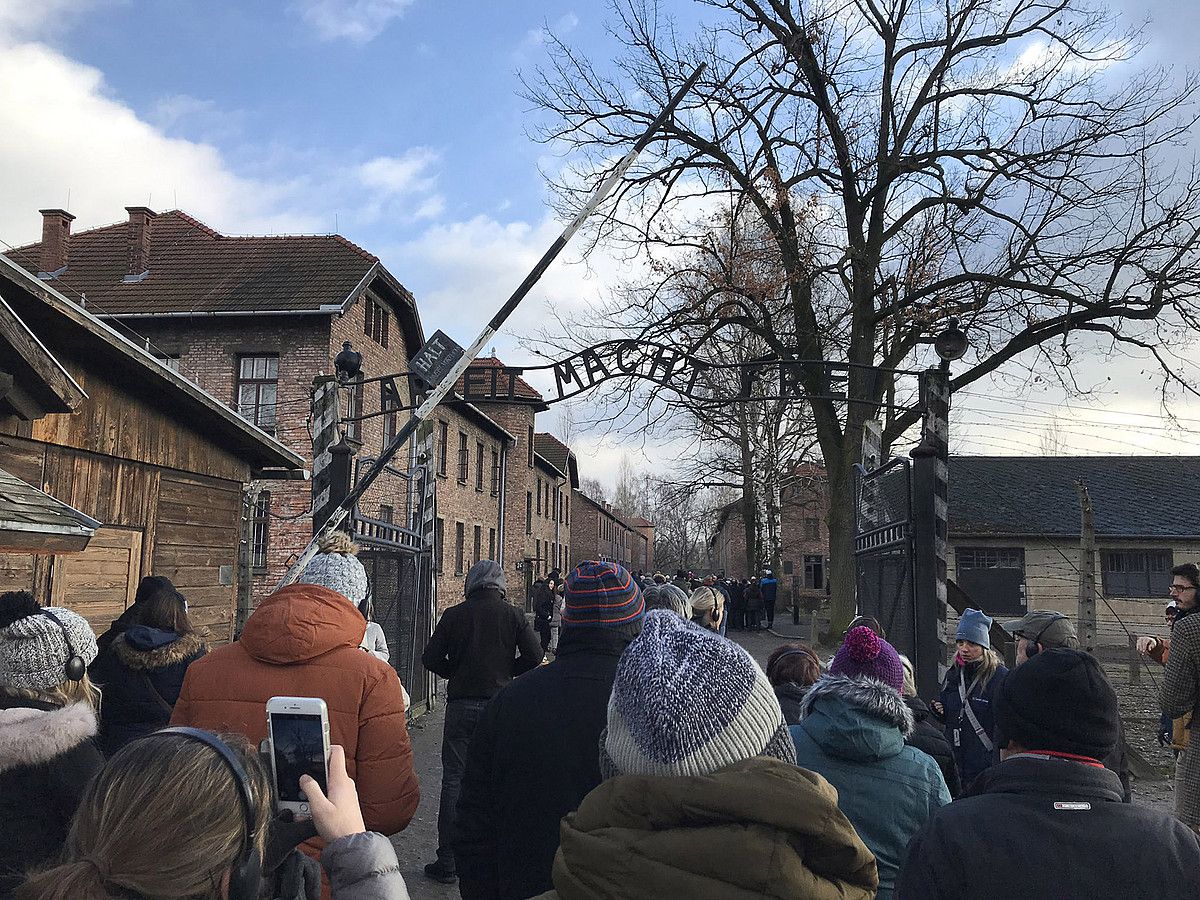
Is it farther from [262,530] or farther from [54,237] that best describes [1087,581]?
[54,237]

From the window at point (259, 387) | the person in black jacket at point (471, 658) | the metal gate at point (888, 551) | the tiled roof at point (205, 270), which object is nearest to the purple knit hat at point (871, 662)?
the person in black jacket at point (471, 658)

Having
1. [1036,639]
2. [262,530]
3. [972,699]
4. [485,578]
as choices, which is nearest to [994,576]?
[262,530]

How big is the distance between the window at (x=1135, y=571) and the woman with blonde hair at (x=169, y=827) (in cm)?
3038

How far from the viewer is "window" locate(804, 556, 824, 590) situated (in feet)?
189

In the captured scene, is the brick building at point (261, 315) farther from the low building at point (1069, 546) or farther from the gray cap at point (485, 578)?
the low building at point (1069, 546)

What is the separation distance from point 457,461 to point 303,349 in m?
11.2

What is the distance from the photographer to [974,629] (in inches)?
205

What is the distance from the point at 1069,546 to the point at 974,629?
25.7 meters

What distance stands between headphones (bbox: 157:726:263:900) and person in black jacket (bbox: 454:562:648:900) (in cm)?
130

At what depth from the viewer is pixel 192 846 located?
145 centimetres

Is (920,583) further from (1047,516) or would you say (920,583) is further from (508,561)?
(508,561)

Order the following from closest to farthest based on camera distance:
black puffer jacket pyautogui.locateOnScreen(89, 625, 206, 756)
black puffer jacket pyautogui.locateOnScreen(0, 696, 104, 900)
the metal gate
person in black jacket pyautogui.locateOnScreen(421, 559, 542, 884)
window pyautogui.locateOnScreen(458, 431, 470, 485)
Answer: black puffer jacket pyautogui.locateOnScreen(0, 696, 104, 900)
black puffer jacket pyautogui.locateOnScreen(89, 625, 206, 756)
person in black jacket pyautogui.locateOnScreen(421, 559, 542, 884)
the metal gate
window pyautogui.locateOnScreen(458, 431, 470, 485)

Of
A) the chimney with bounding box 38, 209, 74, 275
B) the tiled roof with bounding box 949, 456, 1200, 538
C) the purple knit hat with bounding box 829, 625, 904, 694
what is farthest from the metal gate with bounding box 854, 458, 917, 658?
the chimney with bounding box 38, 209, 74, 275

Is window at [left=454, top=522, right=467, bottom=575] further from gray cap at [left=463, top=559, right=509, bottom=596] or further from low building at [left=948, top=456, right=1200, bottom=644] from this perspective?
gray cap at [left=463, top=559, right=509, bottom=596]
